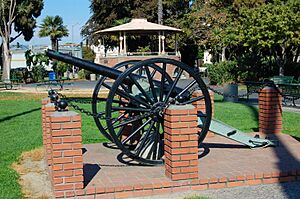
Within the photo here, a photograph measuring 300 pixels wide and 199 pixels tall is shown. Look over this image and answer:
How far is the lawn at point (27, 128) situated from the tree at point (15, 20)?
28990mm

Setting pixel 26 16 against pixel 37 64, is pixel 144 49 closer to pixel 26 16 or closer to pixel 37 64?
pixel 37 64

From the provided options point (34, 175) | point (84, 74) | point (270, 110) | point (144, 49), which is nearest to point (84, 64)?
point (34, 175)

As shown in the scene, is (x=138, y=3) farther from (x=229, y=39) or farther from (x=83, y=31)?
(x=229, y=39)

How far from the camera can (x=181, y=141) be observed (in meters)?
5.74

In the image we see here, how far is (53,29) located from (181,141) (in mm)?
56286

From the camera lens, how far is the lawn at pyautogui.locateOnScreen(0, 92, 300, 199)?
665 centimetres

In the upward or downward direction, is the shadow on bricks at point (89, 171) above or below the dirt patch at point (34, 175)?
above

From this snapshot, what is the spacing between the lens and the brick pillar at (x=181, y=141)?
225 inches

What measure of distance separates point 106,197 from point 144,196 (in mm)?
450

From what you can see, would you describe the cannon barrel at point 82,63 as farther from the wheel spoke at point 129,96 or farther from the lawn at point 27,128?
the lawn at point 27,128

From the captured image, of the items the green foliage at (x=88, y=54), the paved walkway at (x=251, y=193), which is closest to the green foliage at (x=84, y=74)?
the green foliage at (x=88, y=54)

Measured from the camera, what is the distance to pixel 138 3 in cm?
4672

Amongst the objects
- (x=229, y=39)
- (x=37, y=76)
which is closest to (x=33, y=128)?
(x=229, y=39)

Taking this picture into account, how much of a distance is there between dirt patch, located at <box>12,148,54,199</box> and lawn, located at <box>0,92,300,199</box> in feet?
0.36
